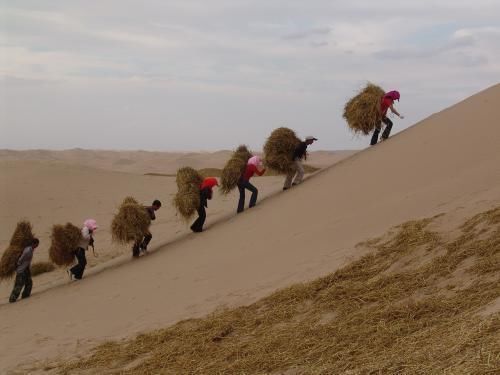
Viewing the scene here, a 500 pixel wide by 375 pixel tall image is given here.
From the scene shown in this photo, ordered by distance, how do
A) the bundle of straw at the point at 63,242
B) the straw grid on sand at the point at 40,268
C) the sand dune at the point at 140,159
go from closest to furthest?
the bundle of straw at the point at 63,242 → the straw grid on sand at the point at 40,268 → the sand dune at the point at 140,159

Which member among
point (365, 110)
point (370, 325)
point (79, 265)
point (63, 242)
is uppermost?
point (365, 110)

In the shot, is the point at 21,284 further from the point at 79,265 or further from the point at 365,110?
the point at 365,110

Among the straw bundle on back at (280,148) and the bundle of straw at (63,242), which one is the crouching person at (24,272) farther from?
the straw bundle on back at (280,148)

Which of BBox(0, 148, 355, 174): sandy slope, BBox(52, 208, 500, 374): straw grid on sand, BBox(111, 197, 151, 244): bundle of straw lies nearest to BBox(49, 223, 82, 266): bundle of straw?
BBox(111, 197, 151, 244): bundle of straw

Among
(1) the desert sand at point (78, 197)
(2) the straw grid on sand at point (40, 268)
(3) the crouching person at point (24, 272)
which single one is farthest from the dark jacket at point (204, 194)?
(2) the straw grid on sand at point (40, 268)

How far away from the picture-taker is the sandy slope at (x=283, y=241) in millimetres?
7992

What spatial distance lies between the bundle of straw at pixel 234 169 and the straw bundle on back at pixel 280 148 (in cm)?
43

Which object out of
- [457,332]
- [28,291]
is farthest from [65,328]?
[457,332]

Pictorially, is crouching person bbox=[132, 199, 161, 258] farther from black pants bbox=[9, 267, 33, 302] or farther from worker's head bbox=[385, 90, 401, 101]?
worker's head bbox=[385, 90, 401, 101]

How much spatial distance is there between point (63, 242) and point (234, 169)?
145 inches

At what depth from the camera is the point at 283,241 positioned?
9781mm

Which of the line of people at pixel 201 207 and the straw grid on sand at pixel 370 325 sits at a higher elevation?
the line of people at pixel 201 207

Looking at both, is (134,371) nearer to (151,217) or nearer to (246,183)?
(151,217)

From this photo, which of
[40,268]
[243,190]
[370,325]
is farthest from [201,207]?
[370,325]
